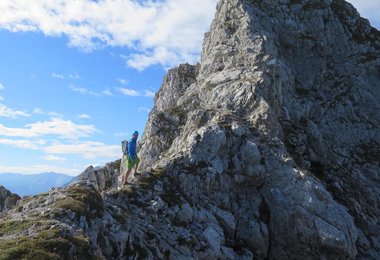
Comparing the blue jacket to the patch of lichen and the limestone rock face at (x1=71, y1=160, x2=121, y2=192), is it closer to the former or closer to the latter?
the patch of lichen

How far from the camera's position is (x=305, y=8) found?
72938mm

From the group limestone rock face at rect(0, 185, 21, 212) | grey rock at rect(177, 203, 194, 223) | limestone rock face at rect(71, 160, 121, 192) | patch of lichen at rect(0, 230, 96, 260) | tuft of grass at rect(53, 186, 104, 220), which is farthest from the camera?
limestone rock face at rect(71, 160, 121, 192)

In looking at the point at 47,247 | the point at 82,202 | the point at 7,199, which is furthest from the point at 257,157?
the point at 7,199

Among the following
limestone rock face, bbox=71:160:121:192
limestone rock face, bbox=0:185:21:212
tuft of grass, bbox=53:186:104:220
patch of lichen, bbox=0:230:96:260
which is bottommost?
patch of lichen, bbox=0:230:96:260

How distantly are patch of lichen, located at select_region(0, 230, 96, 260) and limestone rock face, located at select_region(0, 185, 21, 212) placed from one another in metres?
32.4

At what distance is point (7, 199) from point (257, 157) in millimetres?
31056

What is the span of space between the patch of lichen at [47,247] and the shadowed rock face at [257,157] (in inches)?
9.8

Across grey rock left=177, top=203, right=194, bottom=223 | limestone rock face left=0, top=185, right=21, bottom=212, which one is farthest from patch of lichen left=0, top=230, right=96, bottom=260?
limestone rock face left=0, top=185, right=21, bottom=212

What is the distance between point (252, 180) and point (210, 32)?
38909mm

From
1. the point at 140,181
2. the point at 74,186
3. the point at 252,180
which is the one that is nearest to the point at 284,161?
the point at 252,180

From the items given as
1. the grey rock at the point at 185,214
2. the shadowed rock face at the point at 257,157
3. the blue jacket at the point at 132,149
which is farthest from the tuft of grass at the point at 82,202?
the grey rock at the point at 185,214

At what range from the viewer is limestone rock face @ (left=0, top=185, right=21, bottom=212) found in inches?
1840

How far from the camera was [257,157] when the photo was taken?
38438 millimetres

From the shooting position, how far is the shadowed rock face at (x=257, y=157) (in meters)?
27.0
